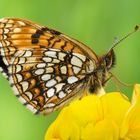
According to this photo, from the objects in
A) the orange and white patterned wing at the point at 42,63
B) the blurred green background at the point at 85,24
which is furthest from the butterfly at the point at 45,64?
the blurred green background at the point at 85,24

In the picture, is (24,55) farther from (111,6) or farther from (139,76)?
(111,6)

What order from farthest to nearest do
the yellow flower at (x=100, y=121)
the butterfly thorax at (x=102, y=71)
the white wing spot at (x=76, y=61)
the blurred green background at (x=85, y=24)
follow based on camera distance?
1. the blurred green background at (x=85, y=24)
2. the white wing spot at (x=76, y=61)
3. the butterfly thorax at (x=102, y=71)
4. the yellow flower at (x=100, y=121)

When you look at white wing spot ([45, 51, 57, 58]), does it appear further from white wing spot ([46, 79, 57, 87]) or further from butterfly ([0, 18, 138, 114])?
white wing spot ([46, 79, 57, 87])

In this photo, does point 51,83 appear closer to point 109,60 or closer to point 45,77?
point 45,77

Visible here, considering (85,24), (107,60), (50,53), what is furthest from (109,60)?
(85,24)

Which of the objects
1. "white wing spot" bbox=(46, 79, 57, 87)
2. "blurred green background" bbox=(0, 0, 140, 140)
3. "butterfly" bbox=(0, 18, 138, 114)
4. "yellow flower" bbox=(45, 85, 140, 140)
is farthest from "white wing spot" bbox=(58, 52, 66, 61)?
"blurred green background" bbox=(0, 0, 140, 140)

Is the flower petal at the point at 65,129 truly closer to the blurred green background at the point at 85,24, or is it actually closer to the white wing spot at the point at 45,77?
the white wing spot at the point at 45,77

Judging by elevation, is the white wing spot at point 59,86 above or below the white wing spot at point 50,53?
below

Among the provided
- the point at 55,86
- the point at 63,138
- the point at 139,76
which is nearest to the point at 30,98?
the point at 55,86
